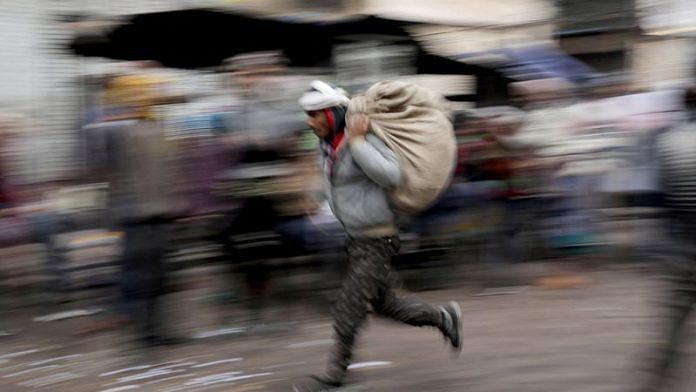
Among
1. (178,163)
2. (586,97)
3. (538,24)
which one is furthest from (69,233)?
(538,24)

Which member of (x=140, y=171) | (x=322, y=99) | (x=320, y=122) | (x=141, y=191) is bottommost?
(x=141, y=191)

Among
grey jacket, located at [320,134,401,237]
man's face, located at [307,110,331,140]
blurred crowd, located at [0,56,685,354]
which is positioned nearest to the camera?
grey jacket, located at [320,134,401,237]

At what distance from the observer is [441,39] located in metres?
13.7

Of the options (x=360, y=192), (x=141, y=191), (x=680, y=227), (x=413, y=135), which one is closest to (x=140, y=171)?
(x=141, y=191)

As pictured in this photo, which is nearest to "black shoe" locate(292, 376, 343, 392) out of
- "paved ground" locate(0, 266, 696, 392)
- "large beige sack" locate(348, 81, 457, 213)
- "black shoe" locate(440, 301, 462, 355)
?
"paved ground" locate(0, 266, 696, 392)

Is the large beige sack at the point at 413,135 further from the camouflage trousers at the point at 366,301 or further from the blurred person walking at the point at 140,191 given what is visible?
the blurred person walking at the point at 140,191

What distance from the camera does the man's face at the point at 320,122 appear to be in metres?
4.66

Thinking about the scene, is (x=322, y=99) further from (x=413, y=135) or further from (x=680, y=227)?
(x=680, y=227)

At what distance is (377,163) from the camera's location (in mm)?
4430

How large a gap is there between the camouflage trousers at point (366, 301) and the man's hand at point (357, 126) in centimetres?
49

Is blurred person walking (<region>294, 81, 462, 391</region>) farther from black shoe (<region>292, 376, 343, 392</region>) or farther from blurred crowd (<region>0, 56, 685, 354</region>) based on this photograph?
blurred crowd (<region>0, 56, 685, 354</region>)

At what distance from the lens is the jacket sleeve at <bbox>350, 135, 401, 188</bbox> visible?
4.43 meters

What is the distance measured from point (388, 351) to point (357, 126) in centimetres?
171

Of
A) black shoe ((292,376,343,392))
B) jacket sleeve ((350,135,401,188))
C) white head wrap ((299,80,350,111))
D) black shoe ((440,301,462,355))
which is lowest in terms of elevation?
black shoe ((292,376,343,392))
